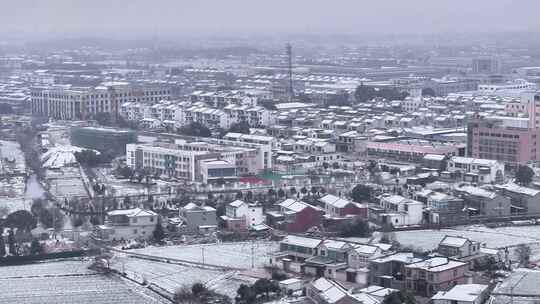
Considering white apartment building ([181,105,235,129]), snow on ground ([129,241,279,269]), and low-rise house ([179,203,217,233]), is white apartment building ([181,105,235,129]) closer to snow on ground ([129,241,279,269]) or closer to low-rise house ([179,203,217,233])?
low-rise house ([179,203,217,233])

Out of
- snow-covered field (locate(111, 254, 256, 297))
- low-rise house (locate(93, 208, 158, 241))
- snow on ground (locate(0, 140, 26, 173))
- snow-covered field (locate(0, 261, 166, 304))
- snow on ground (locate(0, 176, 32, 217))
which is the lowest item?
snow on ground (locate(0, 140, 26, 173))

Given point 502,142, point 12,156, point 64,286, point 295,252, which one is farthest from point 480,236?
point 12,156

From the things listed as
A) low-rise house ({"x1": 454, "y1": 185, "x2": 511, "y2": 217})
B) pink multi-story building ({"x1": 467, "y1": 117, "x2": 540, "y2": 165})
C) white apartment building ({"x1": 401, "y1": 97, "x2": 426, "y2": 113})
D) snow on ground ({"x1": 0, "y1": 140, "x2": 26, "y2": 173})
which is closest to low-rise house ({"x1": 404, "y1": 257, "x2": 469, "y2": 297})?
low-rise house ({"x1": 454, "y1": 185, "x2": 511, "y2": 217})

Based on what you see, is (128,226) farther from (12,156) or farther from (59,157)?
(12,156)

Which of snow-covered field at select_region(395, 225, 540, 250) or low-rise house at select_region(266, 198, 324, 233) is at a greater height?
low-rise house at select_region(266, 198, 324, 233)

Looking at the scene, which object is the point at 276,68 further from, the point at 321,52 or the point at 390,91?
the point at 321,52

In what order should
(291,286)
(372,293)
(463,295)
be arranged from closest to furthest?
(463,295)
(372,293)
(291,286)
